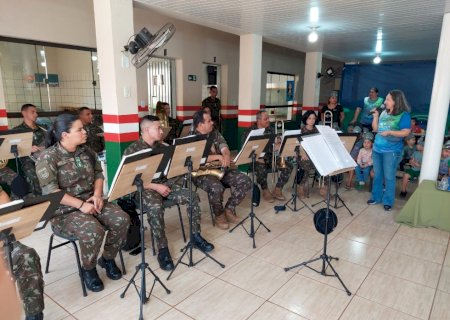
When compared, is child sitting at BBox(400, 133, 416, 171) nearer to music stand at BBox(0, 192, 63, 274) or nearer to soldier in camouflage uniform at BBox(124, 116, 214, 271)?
soldier in camouflage uniform at BBox(124, 116, 214, 271)

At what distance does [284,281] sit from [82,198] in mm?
1729

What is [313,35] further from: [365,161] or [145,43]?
[145,43]

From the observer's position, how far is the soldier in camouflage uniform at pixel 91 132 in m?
4.32

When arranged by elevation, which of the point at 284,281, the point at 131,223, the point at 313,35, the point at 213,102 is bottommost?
the point at 284,281

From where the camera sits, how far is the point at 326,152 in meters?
2.46

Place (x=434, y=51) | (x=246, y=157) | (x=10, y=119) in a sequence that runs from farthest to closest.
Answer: (x=434, y=51)
(x=10, y=119)
(x=246, y=157)

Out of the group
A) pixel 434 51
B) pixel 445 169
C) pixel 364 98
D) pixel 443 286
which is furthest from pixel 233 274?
pixel 434 51

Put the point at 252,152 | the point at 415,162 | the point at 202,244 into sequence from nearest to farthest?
the point at 202,244 < the point at 252,152 < the point at 415,162

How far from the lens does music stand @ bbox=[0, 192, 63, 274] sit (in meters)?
1.52

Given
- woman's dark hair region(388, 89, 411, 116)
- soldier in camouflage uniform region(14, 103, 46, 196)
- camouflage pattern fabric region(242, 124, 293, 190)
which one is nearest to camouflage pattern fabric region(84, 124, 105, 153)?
soldier in camouflage uniform region(14, 103, 46, 196)

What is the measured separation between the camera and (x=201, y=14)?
446 cm

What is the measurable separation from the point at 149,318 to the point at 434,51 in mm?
8845

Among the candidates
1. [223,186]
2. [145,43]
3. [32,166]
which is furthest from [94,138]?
[223,186]

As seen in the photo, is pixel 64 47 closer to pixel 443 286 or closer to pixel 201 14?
pixel 201 14
